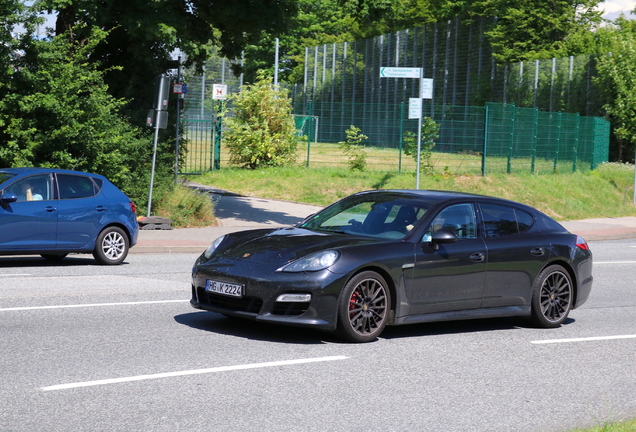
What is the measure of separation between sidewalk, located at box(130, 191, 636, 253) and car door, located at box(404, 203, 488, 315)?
9012 mm

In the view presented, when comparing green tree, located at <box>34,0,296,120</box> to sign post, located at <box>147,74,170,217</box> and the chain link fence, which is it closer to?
sign post, located at <box>147,74,170,217</box>

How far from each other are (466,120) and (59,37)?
15721mm

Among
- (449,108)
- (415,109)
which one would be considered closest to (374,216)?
(415,109)

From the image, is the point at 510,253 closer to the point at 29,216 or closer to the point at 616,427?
the point at 616,427

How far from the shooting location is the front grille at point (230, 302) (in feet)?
26.8

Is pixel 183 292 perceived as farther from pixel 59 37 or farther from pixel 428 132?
pixel 428 132

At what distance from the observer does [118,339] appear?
8141 mm

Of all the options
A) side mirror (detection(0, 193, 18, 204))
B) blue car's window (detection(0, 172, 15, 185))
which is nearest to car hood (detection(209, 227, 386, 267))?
side mirror (detection(0, 193, 18, 204))

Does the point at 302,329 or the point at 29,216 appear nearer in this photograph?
the point at 302,329

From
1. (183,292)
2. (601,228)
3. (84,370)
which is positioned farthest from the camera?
(601,228)

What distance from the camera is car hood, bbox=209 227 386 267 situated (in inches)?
326

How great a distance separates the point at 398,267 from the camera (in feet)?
27.8

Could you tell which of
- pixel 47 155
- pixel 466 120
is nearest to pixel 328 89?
pixel 466 120

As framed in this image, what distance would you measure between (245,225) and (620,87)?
24.8 meters
